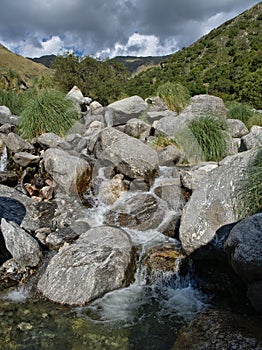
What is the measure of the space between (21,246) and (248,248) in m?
3.48

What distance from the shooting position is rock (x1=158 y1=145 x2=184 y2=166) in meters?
7.69

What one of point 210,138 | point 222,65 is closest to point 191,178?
point 210,138

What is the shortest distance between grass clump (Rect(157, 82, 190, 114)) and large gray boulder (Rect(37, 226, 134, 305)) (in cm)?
827

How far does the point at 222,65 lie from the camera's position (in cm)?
2731

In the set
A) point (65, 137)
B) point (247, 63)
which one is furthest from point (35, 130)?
point (247, 63)

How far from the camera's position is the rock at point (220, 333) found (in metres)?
3.17

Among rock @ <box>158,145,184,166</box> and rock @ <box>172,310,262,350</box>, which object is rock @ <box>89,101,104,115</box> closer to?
rock @ <box>158,145,184,166</box>

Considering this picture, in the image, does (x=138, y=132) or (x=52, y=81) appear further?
(x=52, y=81)

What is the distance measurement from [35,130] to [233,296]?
6939 millimetres

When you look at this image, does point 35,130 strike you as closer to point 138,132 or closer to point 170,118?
point 138,132

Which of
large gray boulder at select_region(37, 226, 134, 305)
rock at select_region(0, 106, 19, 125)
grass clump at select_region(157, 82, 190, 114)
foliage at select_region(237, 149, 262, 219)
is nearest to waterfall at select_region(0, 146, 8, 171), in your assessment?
rock at select_region(0, 106, 19, 125)

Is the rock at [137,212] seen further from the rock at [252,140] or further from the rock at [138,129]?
the rock at [252,140]

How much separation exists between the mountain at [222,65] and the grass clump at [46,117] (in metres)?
9.39

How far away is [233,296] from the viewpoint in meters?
4.13
